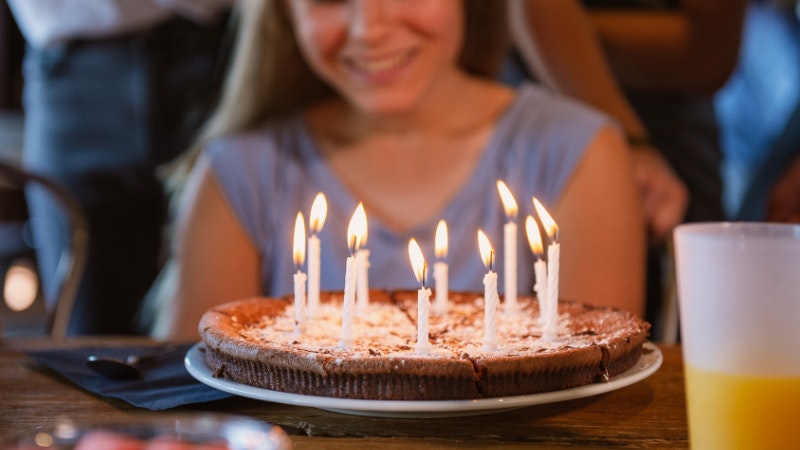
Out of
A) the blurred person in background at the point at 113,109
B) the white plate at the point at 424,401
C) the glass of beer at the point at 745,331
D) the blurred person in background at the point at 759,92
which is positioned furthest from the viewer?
the blurred person in background at the point at 759,92

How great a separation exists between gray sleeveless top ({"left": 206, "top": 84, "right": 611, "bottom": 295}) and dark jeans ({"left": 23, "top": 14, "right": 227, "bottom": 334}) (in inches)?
33.5

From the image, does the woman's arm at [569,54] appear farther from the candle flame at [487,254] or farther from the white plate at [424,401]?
the white plate at [424,401]

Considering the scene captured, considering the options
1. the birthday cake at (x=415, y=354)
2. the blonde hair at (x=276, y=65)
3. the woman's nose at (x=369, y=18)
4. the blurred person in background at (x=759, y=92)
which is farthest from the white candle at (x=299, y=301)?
the blurred person in background at (x=759, y=92)

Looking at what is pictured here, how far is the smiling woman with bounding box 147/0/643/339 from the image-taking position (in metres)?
1.87

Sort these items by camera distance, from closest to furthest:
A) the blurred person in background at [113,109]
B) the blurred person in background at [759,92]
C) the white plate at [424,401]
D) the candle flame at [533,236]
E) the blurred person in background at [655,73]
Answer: the white plate at [424,401] → the candle flame at [533,236] → the blurred person in background at [655,73] → the blurred person in background at [113,109] → the blurred person in background at [759,92]

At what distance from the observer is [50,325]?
1.89 metres

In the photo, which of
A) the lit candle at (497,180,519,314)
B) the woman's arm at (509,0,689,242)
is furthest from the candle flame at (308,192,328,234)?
the woman's arm at (509,0,689,242)

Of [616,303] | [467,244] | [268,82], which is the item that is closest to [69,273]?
[268,82]

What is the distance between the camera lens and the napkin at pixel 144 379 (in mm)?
1047

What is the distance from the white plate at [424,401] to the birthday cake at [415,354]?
0.04 feet

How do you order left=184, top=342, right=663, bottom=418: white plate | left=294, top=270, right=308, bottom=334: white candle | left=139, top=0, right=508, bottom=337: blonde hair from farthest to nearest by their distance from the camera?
1. left=139, top=0, right=508, bottom=337: blonde hair
2. left=294, top=270, right=308, bottom=334: white candle
3. left=184, top=342, right=663, bottom=418: white plate

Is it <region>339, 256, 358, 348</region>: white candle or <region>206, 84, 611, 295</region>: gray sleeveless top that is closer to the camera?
<region>339, 256, 358, 348</region>: white candle

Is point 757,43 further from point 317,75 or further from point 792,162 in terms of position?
point 317,75

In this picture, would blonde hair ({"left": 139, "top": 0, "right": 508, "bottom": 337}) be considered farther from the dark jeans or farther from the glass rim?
the glass rim
